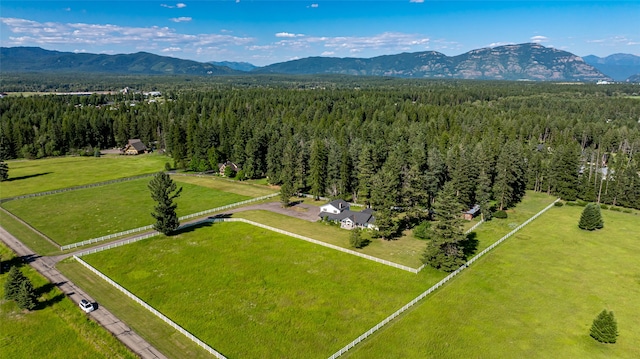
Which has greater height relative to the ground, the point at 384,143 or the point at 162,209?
the point at 384,143

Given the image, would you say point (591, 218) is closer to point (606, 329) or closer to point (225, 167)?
point (606, 329)

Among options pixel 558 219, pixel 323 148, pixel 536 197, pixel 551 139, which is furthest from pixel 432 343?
pixel 551 139

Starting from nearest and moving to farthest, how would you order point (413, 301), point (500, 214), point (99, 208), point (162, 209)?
point (413, 301), point (162, 209), point (500, 214), point (99, 208)

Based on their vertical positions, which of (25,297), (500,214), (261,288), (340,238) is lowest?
(340,238)

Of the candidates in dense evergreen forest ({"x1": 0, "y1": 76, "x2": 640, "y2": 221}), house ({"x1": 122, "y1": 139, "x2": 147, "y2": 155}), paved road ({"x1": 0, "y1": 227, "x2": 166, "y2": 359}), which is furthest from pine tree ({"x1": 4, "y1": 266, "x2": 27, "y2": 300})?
house ({"x1": 122, "y1": 139, "x2": 147, "y2": 155})

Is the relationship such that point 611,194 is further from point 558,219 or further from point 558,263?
point 558,263

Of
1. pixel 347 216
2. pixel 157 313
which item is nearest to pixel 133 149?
pixel 347 216

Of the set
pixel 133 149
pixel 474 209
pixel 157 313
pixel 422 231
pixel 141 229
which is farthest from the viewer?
pixel 133 149

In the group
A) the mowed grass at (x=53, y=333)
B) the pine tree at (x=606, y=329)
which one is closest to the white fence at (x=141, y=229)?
the mowed grass at (x=53, y=333)
